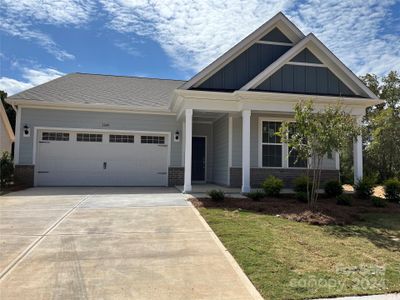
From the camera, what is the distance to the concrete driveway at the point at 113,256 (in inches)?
154

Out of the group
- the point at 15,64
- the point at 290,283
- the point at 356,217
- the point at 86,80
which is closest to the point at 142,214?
the point at 290,283

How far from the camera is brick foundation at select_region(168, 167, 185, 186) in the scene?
606 inches

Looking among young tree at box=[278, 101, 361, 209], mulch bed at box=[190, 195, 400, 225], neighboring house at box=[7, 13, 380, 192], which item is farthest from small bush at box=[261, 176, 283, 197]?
young tree at box=[278, 101, 361, 209]

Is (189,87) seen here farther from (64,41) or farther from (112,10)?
(64,41)

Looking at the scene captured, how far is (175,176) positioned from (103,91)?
18.1 ft

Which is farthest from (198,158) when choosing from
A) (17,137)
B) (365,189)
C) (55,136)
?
(17,137)

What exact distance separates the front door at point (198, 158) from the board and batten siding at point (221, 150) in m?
0.62

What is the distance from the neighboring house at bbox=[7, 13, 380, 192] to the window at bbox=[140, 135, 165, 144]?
0.05 meters

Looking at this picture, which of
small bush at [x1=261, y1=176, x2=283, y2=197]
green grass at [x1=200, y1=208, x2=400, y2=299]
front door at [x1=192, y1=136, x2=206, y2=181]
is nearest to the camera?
green grass at [x1=200, y1=208, x2=400, y2=299]

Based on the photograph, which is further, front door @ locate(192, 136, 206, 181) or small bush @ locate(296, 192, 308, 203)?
front door @ locate(192, 136, 206, 181)

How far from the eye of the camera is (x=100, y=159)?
14906 mm

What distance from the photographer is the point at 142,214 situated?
26.0 ft

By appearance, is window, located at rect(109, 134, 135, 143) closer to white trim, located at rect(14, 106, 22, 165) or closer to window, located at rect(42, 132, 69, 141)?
window, located at rect(42, 132, 69, 141)

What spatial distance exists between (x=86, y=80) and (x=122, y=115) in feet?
14.5
